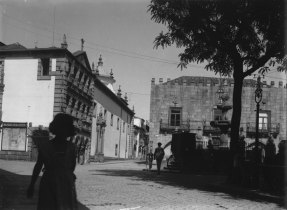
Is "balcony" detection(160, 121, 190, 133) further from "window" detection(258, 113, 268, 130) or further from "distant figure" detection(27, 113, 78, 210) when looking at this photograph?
"distant figure" detection(27, 113, 78, 210)

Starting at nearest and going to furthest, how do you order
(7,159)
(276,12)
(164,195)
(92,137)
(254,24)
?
(164,195)
(276,12)
(254,24)
(7,159)
(92,137)

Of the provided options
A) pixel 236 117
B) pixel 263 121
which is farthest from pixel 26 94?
pixel 263 121

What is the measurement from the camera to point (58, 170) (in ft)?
14.5

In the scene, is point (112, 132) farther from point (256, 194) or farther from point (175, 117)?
point (256, 194)

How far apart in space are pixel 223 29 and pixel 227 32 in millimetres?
909

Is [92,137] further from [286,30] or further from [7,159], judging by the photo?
[286,30]

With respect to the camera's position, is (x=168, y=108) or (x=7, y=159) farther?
(x=168, y=108)

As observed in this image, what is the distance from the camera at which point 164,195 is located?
1120cm

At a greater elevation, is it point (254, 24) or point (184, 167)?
point (254, 24)

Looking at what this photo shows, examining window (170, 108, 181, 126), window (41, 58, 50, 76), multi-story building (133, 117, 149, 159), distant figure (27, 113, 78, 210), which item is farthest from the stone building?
distant figure (27, 113, 78, 210)

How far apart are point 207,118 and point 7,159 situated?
2618 centimetres

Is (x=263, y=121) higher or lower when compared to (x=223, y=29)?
lower

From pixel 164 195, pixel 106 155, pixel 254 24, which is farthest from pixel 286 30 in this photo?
pixel 106 155

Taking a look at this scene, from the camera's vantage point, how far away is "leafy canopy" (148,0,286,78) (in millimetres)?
12703
